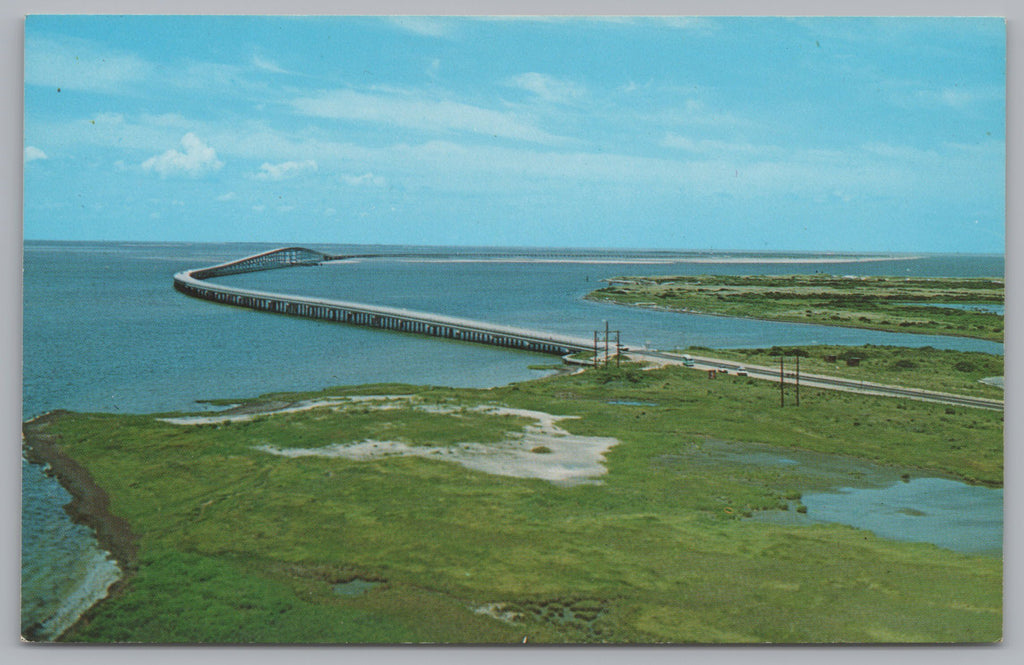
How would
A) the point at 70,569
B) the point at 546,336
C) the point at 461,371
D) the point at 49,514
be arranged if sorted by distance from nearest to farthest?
the point at 70,569, the point at 49,514, the point at 461,371, the point at 546,336

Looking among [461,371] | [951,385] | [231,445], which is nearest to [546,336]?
[461,371]

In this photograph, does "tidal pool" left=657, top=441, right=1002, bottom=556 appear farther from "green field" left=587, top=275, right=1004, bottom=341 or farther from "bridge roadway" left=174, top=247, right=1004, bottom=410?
"green field" left=587, top=275, right=1004, bottom=341

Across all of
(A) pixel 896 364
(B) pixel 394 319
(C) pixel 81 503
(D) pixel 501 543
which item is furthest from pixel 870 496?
(B) pixel 394 319

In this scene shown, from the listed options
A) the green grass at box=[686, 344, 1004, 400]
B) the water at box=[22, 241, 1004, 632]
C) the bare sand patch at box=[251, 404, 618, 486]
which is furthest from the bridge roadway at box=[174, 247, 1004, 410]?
the bare sand patch at box=[251, 404, 618, 486]

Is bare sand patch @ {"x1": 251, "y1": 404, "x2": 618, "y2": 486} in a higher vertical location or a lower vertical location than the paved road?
lower

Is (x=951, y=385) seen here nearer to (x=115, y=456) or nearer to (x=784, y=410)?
(x=784, y=410)
